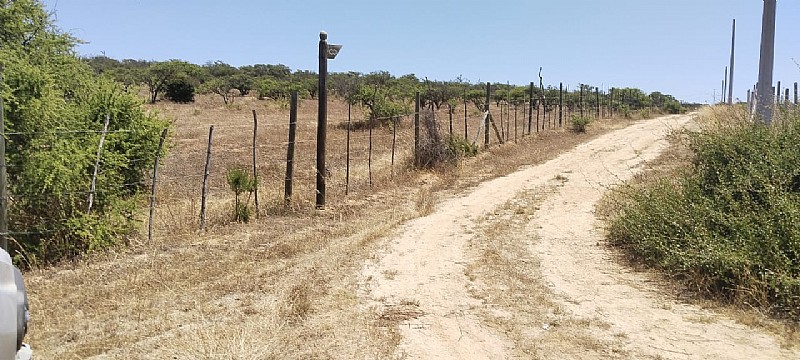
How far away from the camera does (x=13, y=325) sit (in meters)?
2.32

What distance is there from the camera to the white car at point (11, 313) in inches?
88.8

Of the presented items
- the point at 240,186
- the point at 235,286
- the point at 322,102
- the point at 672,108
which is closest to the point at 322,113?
the point at 322,102

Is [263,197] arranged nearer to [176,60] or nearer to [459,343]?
[459,343]

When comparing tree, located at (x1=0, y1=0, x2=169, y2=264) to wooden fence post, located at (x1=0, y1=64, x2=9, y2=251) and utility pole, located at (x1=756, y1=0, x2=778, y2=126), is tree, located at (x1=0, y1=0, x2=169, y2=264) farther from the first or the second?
utility pole, located at (x1=756, y1=0, x2=778, y2=126)

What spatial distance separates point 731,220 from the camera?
269 inches

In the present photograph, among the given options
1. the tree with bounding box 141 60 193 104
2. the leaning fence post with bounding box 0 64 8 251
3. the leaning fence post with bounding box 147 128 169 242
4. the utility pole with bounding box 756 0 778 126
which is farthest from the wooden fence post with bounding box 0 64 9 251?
the tree with bounding box 141 60 193 104

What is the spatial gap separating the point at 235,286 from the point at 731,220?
537 cm

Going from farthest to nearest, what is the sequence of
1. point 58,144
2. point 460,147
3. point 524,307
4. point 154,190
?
point 460,147 < point 154,190 < point 58,144 < point 524,307

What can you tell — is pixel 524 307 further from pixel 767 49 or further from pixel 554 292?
pixel 767 49

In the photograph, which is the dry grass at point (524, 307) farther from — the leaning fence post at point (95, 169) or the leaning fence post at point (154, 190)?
the leaning fence post at point (95, 169)

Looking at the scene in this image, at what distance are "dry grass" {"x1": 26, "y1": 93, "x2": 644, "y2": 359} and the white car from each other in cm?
248

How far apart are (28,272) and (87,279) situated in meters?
1.05

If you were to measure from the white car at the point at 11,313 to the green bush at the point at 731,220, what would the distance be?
589 cm

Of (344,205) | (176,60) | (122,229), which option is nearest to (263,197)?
(344,205)
